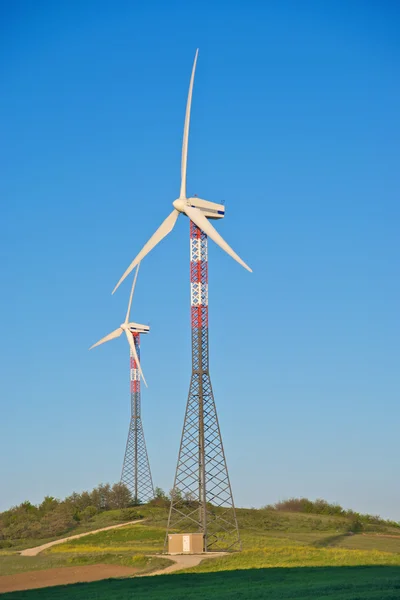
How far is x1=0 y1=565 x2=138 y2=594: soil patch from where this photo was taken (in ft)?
201

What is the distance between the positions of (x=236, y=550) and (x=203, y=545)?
2917mm

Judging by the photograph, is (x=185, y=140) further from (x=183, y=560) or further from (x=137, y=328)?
(x=137, y=328)

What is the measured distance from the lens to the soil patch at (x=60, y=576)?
2410 inches

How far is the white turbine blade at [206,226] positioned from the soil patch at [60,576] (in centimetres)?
2727

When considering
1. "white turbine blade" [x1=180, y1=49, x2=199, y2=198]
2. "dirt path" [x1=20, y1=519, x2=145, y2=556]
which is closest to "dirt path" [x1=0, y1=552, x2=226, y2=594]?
"dirt path" [x1=20, y1=519, x2=145, y2=556]

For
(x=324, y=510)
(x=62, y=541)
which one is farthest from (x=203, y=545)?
(x=324, y=510)

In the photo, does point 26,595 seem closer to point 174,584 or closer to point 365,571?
point 174,584

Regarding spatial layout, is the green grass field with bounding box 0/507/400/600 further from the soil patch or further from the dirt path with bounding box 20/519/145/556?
the soil patch

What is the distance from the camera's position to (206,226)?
242ft

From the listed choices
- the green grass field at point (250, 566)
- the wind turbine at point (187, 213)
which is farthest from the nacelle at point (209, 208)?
the green grass field at point (250, 566)

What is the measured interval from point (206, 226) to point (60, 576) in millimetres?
31424

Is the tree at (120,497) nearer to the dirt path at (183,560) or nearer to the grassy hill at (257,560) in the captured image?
the grassy hill at (257,560)

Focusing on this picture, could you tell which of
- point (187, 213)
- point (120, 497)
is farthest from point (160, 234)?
point (120, 497)

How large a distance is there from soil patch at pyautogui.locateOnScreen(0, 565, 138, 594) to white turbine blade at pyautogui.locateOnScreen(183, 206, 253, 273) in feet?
89.5
